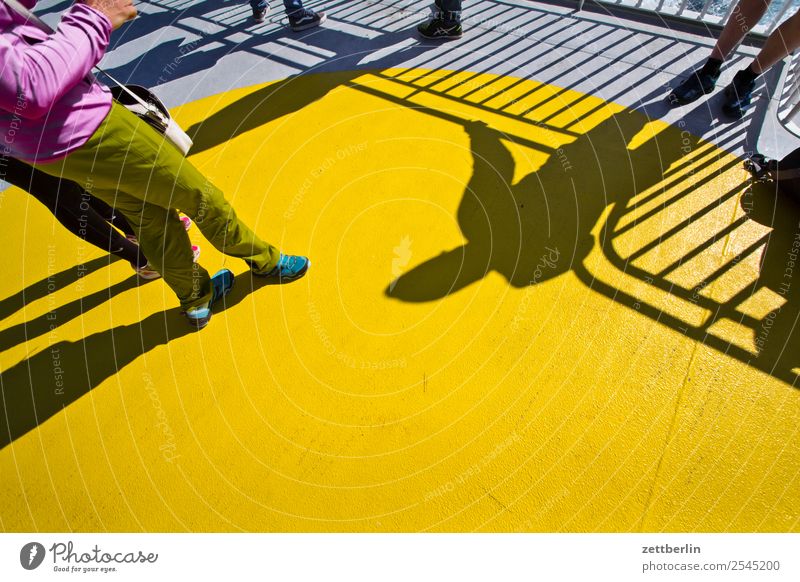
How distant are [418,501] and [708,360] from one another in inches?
61.9

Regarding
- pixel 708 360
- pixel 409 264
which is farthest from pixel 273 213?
pixel 708 360

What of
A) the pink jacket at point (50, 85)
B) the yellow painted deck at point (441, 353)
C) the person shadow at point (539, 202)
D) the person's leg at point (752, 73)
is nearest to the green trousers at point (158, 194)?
the pink jacket at point (50, 85)

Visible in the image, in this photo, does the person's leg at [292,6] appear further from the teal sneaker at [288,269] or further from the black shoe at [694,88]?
the black shoe at [694,88]

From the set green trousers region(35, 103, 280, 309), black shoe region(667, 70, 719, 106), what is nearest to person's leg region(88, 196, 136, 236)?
green trousers region(35, 103, 280, 309)

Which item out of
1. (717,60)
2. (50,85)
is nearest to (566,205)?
(717,60)

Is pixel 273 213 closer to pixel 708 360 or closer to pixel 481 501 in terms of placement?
pixel 481 501

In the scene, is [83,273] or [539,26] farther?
[539,26]

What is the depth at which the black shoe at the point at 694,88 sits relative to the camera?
3.13 metres

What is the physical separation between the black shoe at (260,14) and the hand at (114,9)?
317 centimetres

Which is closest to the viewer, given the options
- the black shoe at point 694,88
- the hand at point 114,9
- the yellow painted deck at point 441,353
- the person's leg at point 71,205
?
the hand at point 114,9

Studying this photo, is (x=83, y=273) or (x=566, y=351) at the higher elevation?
(x=83, y=273)

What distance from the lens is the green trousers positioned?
5.09 feet

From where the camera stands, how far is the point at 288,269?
251 cm

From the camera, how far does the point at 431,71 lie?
362 centimetres
